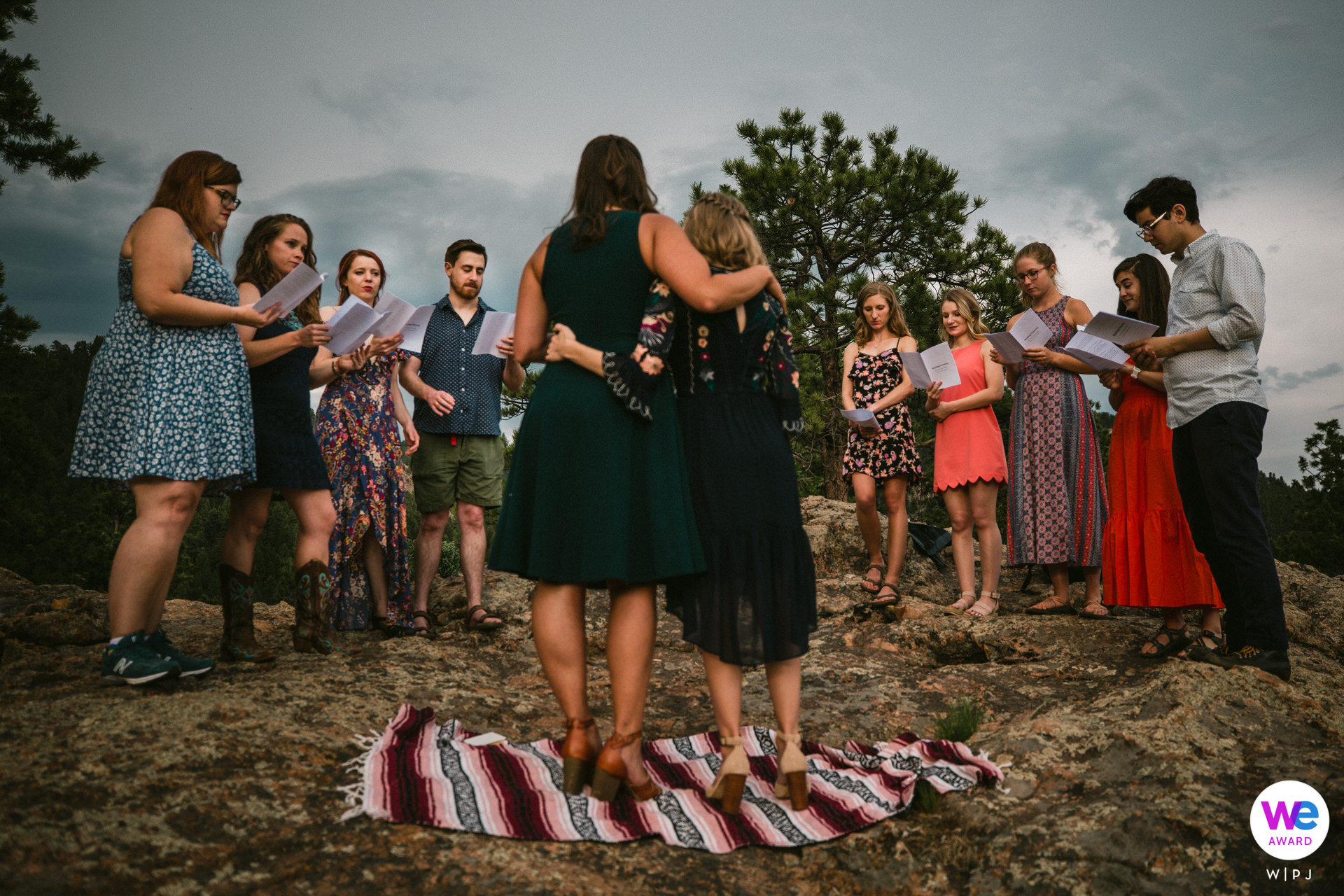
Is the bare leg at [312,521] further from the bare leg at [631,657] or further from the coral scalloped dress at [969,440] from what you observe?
the coral scalloped dress at [969,440]

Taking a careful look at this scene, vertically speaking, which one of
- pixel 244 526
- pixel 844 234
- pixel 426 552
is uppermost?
pixel 844 234

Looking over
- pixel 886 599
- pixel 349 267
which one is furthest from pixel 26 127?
pixel 886 599

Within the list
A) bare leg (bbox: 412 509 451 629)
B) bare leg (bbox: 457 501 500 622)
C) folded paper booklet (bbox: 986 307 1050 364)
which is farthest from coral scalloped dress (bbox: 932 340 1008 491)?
bare leg (bbox: 412 509 451 629)

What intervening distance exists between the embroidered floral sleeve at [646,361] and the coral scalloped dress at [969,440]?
2.87 metres

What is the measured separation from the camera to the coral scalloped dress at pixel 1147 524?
11.8 feet

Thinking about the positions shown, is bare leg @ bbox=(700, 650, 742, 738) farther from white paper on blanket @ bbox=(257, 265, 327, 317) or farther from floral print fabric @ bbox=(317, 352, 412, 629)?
floral print fabric @ bbox=(317, 352, 412, 629)

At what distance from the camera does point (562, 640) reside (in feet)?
7.43

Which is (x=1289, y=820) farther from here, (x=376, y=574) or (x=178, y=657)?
(x=376, y=574)

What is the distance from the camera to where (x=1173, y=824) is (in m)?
1.97

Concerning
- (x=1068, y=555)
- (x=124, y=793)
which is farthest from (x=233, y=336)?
(x=1068, y=555)

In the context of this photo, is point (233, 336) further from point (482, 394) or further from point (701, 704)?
point (701, 704)

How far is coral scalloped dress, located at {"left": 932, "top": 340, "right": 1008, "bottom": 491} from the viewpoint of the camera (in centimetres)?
465

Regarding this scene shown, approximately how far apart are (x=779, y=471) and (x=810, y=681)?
1696 mm

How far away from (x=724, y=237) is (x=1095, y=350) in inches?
83.2
